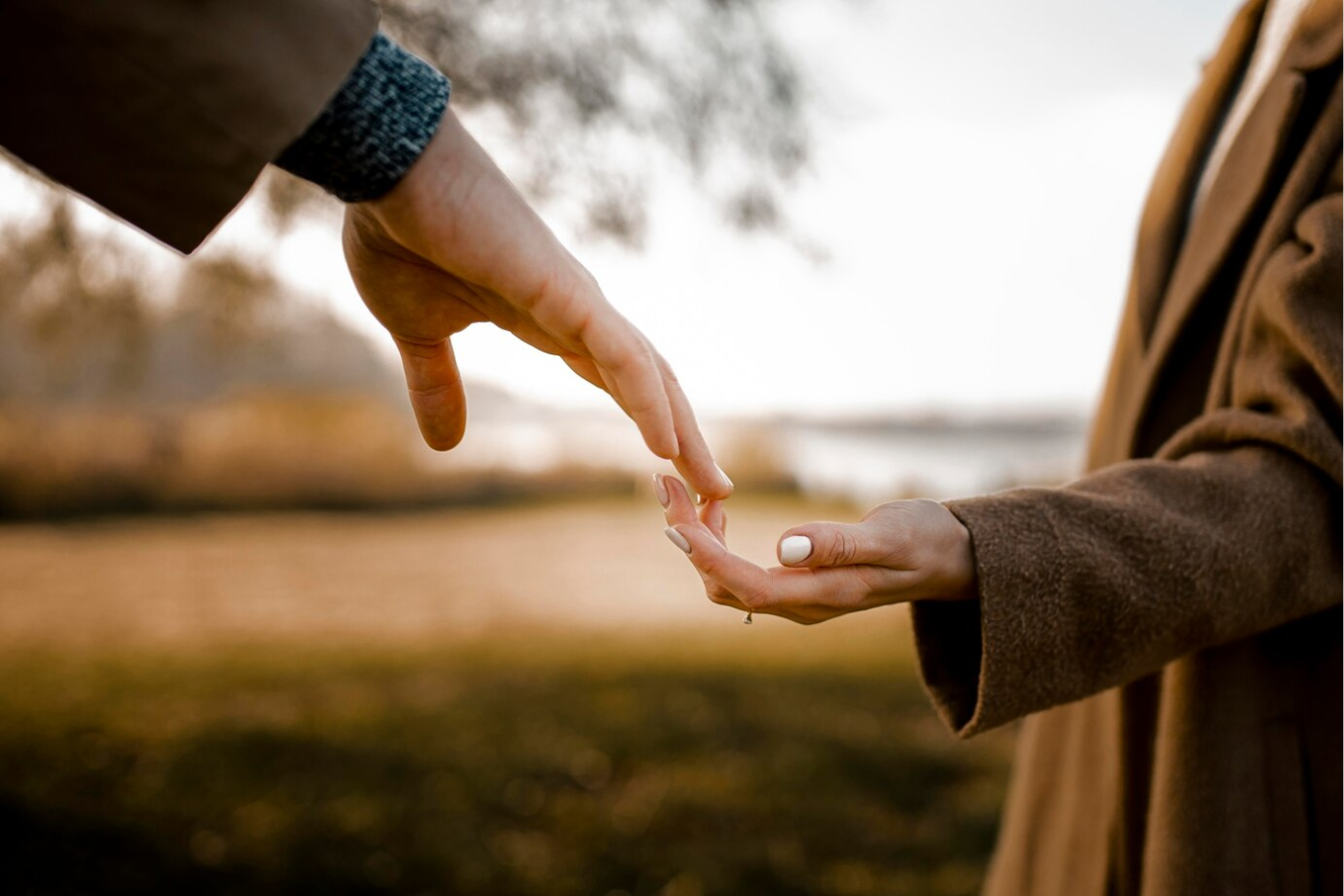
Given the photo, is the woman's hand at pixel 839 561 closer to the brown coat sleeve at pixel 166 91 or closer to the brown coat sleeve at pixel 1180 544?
the brown coat sleeve at pixel 1180 544

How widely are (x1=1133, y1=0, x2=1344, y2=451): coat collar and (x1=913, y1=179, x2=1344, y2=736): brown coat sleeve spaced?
18cm

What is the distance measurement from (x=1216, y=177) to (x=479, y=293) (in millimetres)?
1407

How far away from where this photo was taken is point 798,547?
3.70ft

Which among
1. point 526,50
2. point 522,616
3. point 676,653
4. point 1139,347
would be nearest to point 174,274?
point 526,50

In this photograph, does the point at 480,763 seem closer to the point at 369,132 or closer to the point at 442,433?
the point at 442,433

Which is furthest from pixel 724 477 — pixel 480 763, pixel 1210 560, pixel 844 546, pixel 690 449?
pixel 480 763

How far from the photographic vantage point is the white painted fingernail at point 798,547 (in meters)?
1.13

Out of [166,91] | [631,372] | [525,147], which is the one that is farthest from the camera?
[525,147]

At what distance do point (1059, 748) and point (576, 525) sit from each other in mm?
15382

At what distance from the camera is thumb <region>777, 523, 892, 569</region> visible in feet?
3.71

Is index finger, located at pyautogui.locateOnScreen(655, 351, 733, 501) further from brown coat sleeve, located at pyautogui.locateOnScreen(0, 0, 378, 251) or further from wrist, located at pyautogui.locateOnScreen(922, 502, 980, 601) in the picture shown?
brown coat sleeve, located at pyautogui.locateOnScreen(0, 0, 378, 251)

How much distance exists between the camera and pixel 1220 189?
1.61 metres

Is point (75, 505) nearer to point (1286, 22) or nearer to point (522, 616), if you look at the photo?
point (522, 616)

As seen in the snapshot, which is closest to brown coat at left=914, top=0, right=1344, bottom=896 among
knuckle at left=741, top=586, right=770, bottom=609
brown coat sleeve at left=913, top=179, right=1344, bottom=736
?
brown coat sleeve at left=913, top=179, right=1344, bottom=736
